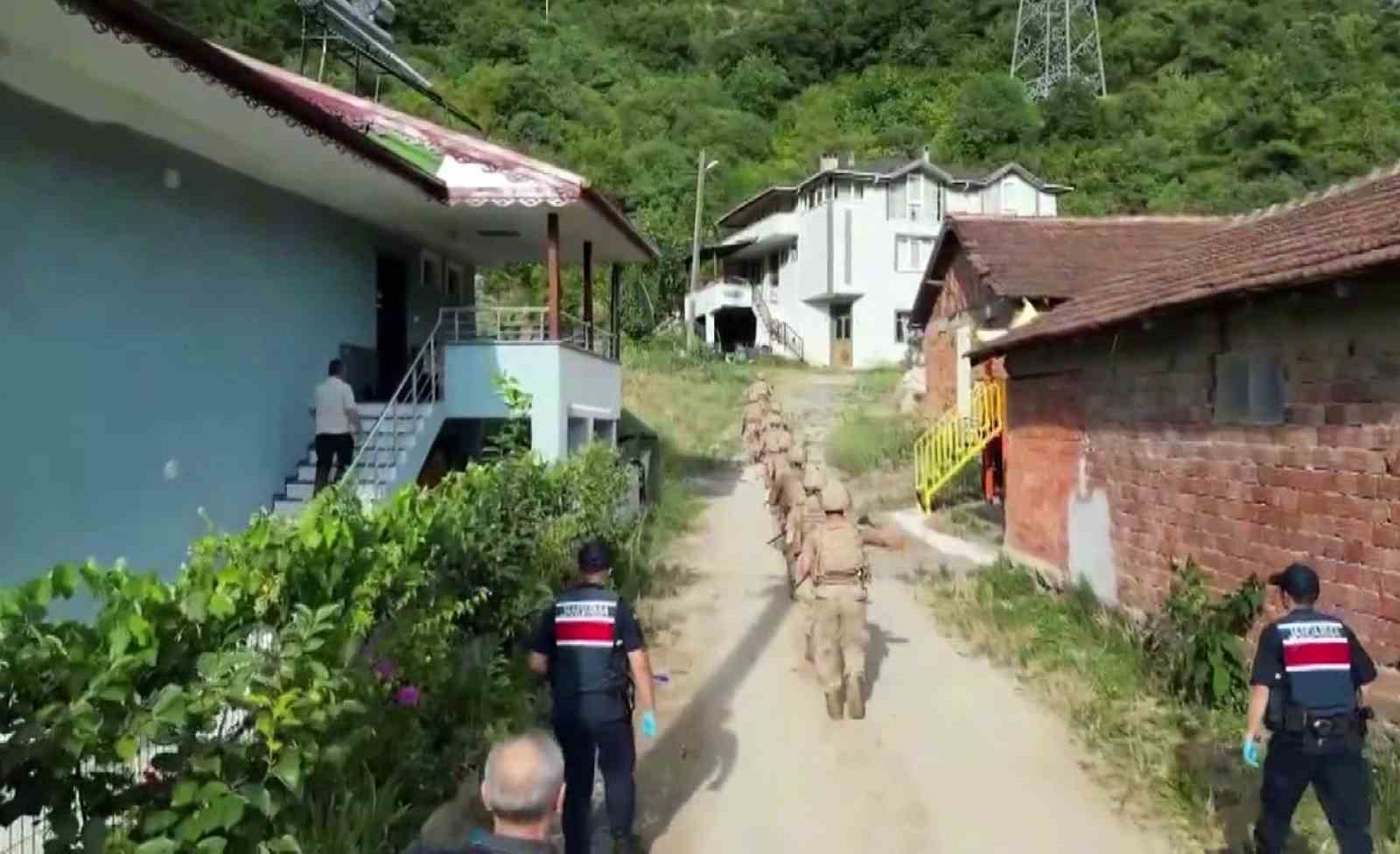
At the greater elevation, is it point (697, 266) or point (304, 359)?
point (697, 266)

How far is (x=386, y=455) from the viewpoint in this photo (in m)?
12.5

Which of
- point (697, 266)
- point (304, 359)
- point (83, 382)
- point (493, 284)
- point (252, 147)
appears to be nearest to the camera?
point (83, 382)

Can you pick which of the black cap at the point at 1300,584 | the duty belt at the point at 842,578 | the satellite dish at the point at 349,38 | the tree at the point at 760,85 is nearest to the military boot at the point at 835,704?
the duty belt at the point at 842,578

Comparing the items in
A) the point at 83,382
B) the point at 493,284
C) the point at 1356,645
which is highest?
the point at 493,284

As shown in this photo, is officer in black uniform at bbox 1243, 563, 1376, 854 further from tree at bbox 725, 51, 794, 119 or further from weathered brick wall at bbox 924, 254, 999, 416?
tree at bbox 725, 51, 794, 119

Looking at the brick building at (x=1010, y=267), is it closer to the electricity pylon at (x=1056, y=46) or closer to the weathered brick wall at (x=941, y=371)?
the weathered brick wall at (x=941, y=371)

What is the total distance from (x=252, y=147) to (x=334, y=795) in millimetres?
7237

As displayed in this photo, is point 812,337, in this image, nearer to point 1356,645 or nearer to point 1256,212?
point 1256,212

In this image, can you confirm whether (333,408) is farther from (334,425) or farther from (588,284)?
(588,284)

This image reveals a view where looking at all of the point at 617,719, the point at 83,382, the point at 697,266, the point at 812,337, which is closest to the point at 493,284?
the point at 697,266

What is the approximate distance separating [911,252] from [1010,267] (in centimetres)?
2341

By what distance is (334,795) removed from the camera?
481 centimetres

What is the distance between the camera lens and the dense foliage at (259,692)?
2951 millimetres

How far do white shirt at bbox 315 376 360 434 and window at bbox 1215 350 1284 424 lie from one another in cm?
817
